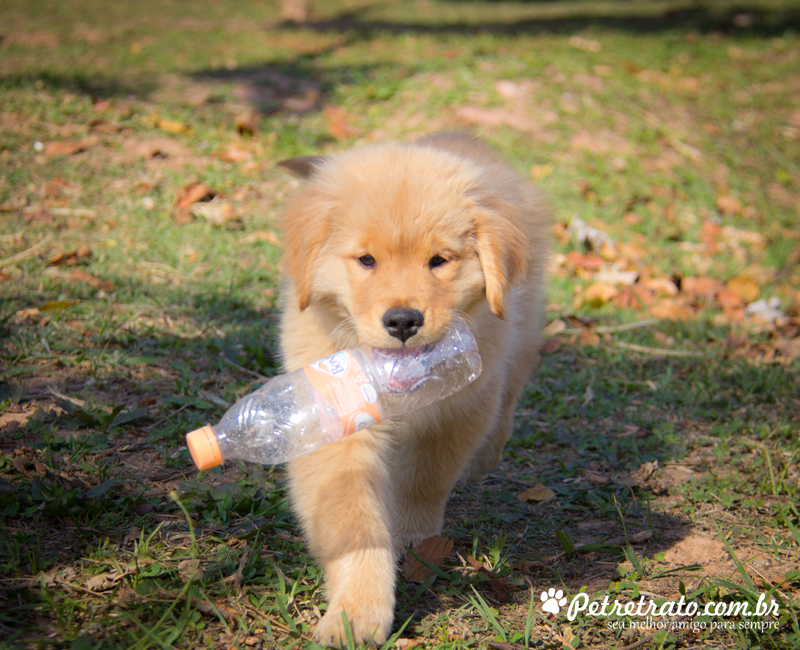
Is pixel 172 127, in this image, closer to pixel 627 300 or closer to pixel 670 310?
pixel 627 300

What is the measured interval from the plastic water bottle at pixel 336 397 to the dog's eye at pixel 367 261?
0.27 metres

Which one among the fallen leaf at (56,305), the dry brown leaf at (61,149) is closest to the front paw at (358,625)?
the fallen leaf at (56,305)

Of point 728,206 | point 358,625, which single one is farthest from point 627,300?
point 358,625

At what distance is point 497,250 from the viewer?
2168 millimetres

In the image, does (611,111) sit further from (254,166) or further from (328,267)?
(328,267)

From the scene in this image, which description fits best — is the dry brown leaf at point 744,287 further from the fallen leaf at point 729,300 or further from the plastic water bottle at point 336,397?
the plastic water bottle at point 336,397

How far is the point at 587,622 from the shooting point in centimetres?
200

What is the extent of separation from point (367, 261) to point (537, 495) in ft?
4.03

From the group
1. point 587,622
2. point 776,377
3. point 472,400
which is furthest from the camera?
point 776,377

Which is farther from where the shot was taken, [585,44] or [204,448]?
[585,44]

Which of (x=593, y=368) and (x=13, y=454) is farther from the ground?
(x=13, y=454)

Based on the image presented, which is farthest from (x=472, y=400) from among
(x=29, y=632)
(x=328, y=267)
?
(x=29, y=632)

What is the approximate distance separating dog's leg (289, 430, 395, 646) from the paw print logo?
1.64 feet

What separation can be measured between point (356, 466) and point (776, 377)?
2674 millimetres
